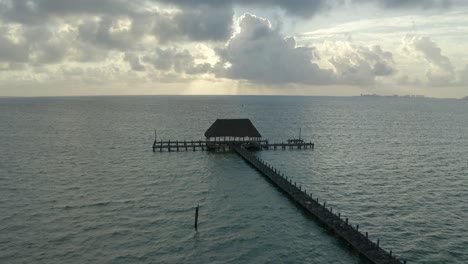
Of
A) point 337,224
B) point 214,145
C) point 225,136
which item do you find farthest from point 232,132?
point 337,224

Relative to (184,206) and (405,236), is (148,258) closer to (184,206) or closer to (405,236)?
(184,206)

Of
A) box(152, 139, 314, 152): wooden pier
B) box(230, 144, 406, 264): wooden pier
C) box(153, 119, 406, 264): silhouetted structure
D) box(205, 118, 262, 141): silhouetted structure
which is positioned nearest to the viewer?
box(230, 144, 406, 264): wooden pier

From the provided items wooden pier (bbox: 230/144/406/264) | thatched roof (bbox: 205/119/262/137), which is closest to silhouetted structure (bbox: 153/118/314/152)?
thatched roof (bbox: 205/119/262/137)

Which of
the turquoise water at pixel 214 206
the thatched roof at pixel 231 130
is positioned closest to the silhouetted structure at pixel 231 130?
the thatched roof at pixel 231 130

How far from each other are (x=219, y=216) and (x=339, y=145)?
51328 mm

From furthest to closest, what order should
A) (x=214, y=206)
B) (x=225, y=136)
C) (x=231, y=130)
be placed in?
(x=231, y=130) → (x=225, y=136) → (x=214, y=206)

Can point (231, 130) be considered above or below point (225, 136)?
above

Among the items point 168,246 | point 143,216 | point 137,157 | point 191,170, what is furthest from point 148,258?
point 137,157

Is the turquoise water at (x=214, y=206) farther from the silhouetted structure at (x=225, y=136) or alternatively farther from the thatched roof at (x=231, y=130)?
the thatched roof at (x=231, y=130)

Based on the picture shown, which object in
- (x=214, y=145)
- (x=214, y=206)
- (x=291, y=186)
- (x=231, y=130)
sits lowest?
(x=214, y=206)

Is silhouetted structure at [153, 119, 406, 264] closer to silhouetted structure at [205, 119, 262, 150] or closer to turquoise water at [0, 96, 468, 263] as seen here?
silhouetted structure at [205, 119, 262, 150]

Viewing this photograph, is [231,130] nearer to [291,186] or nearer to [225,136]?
[225,136]

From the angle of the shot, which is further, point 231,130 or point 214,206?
A: point 231,130

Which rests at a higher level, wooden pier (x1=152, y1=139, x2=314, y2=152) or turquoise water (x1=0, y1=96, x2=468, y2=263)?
wooden pier (x1=152, y1=139, x2=314, y2=152)
